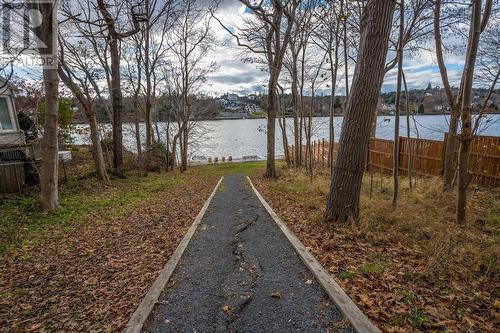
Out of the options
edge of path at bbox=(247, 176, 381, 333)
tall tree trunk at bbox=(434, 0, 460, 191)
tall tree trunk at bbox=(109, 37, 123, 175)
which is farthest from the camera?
tall tree trunk at bbox=(109, 37, 123, 175)

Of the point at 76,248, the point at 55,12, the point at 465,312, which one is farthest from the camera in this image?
the point at 55,12

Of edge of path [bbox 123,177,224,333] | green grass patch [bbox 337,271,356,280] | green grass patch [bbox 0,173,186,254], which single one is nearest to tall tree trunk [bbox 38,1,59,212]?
green grass patch [bbox 0,173,186,254]

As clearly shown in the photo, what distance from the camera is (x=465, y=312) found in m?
2.86

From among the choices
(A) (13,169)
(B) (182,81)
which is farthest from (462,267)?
(B) (182,81)

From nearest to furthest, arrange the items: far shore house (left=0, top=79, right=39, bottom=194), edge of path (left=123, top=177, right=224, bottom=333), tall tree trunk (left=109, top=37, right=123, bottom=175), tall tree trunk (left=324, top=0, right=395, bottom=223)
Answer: edge of path (left=123, top=177, right=224, bottom=333)
tall tree trunk (left=324, top=0, right=395, bottom=223)
far shore house (left=0, top=79, right=39, bottom=194)
tall tree trunk (left=109, top=37, right=123, bottom=175)

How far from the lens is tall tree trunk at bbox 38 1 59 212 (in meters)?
7.19

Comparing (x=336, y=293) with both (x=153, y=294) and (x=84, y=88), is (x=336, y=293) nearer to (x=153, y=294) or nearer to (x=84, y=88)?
(x=153, y=294)

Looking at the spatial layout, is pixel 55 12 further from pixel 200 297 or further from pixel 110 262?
pixel 200 297

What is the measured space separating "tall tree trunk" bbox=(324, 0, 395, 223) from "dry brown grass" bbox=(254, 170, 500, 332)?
480mm

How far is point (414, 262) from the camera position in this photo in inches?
158

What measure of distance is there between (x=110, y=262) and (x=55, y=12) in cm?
658

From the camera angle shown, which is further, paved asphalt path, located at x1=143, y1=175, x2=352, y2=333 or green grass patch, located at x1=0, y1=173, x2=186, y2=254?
green grass patch, located at x1=0, y1=173, x2=186, y2=254

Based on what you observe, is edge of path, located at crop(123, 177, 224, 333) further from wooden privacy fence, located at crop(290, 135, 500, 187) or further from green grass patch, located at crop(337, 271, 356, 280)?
wooden privacy fence, located at crop(290, 135, 500, 187)

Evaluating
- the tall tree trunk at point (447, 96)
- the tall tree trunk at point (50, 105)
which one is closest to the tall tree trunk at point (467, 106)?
the tall tree trunk at point (447, 96)
